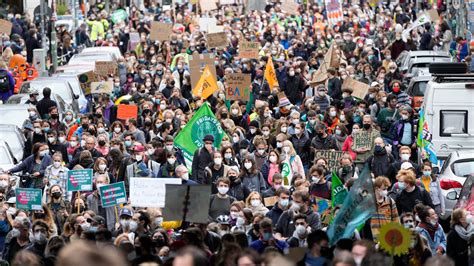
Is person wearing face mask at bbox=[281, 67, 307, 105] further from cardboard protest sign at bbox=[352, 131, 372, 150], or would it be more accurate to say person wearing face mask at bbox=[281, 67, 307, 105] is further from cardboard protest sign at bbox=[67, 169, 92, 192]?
cardboard protest sign at bbox=[67, 169, 92, 192]

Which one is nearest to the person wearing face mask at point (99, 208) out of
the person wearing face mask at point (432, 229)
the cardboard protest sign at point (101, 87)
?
the person wearing face mask at point (432, 229)

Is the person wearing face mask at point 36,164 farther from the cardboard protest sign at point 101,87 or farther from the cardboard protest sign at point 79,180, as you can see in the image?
the cardboard protest sign at point 101,87

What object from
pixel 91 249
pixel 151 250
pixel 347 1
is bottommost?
pixel 347 1

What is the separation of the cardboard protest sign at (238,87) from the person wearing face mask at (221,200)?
9.93 m

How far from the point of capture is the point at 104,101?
29.1 metres

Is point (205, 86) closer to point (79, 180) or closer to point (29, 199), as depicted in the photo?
point (79, 180)

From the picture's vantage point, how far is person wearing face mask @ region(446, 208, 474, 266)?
15703mm

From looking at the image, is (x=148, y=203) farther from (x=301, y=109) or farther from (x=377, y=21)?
(x=377, y=21)

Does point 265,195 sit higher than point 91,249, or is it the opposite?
point 91,249

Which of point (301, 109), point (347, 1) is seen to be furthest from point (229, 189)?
point (347, 1)

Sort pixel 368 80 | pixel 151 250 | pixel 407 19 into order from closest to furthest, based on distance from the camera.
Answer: pixel 151 250 → pixel 368 80 → pixel 407 19

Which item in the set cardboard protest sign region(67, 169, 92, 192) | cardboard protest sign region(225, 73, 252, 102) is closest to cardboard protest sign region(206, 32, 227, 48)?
cardboard protest sign region(225, 73, 252, 102)

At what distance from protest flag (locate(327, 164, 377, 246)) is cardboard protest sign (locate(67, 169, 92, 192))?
18.5 ft

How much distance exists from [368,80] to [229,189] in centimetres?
1307
